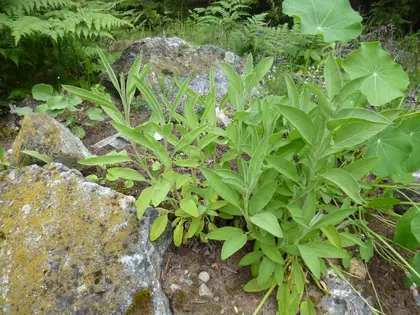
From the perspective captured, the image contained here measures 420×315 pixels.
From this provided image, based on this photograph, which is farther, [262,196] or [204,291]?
[204,291]

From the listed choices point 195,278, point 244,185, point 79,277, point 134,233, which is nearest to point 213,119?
point 244,185

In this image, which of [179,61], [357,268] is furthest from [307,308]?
[179,61]

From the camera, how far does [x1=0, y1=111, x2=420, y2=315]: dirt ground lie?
4.75ft

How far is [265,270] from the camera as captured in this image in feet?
4.54

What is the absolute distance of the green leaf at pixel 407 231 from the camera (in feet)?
4.80

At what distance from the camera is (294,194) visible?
1.39 meters

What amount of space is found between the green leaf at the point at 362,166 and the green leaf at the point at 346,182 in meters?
0.22

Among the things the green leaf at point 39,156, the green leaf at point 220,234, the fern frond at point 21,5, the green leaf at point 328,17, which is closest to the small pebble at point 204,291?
the green leaf at point 220,234

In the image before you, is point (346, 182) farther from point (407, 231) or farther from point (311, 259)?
point (407, 231)

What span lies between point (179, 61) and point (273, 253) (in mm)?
2405

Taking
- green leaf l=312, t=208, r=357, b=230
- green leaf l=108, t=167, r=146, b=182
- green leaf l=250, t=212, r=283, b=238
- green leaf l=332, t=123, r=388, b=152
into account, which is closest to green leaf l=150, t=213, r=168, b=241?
green leaf l=108, t=167, r=146, b=182

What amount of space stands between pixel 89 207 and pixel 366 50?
1489mm

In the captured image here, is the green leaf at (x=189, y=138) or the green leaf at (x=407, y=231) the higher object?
the green leaf at (x=189, y=138)

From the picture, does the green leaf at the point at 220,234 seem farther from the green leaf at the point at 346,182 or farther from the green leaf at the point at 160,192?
the green leaf at the point at 346,182
